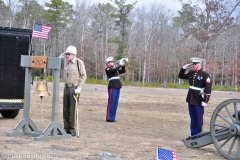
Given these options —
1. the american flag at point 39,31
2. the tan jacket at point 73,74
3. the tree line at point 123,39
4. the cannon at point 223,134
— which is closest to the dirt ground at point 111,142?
the cannon at point 223,134

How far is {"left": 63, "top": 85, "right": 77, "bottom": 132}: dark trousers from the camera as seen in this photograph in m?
8.84

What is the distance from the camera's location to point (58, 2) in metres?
53.7

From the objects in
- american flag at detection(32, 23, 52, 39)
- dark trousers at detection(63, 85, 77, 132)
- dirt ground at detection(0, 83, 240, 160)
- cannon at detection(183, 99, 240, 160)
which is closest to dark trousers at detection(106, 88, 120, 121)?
dirt ground at detection(0, 83, 240, 160)

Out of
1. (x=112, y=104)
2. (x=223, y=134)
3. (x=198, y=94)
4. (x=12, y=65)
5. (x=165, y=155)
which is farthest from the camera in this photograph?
(x=112, y=104)

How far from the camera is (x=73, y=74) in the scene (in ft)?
29.2

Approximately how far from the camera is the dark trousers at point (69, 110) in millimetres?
8836

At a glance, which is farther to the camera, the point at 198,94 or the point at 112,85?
the point at 112,85

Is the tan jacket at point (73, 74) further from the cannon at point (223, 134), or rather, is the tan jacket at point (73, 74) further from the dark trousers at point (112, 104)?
the dark trousers at point (112, 104)

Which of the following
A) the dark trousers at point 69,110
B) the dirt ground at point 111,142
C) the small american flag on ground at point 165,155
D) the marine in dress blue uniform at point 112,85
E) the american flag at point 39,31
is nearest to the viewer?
the small american flag on ground at point 165,155

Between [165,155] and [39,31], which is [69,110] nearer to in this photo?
[39,31]

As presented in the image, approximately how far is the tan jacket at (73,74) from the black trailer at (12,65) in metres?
2.53

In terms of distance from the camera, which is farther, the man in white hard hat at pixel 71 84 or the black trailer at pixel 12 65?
the black trailer at pixel 12 65

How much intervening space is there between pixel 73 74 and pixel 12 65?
271 cm

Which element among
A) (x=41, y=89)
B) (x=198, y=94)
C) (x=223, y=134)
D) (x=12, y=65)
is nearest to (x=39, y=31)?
(x=12, y=65)
